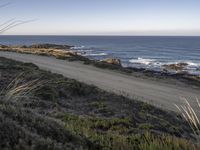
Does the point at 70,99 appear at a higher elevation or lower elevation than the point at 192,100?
higher

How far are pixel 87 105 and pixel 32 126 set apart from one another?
9.79 metres

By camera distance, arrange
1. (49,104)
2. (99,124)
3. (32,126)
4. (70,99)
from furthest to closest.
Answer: (70,99), (49,104), (99,124), (32,126)

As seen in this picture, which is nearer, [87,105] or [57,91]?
[87,105]

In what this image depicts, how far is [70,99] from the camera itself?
15453mm

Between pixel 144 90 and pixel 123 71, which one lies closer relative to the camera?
pixel 144 90

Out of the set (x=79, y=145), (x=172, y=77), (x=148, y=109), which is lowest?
(x=172, y=77)

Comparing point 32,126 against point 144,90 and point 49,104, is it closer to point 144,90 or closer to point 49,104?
point 49,104

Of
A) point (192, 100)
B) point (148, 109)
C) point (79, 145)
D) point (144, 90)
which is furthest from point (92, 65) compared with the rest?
point (79, 145)

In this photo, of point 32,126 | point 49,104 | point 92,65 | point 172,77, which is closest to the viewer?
point 32,126

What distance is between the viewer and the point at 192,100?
25.5 m

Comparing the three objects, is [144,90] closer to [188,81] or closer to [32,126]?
[188,81]

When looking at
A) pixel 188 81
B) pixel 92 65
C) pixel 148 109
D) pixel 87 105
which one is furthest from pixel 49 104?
pixel 92 65

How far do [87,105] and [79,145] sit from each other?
9.71 m

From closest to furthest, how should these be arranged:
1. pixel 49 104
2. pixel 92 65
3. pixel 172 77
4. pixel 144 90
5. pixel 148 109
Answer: pixel 49 104, pixel 148 109, pixel 144 90, pixel 172 77, pixel 92 65
